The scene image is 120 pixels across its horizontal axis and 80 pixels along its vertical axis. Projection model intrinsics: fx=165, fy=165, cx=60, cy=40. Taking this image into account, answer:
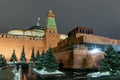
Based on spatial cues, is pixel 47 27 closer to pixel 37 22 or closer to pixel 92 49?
pixel 37 22

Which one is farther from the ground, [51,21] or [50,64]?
[51,21]

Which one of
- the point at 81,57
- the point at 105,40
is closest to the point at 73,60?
the point at 81,57

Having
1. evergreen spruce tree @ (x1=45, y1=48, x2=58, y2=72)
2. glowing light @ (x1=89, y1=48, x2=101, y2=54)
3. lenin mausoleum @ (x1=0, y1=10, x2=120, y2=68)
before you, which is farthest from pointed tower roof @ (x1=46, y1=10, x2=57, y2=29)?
evergreen spruce tree @ (x1=45, y1=48, x2=58, y2=72)

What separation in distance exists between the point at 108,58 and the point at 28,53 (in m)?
34.5

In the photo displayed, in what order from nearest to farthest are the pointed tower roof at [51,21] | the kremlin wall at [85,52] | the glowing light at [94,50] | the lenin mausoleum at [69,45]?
the kremlin wall at [85,52], the lenin mausoleum at [69,45], the glowing light at [94,50], the pointed tower roof at [51,21]

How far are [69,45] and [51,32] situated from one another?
27.7 m

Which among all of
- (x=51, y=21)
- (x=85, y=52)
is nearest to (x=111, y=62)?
(x=85, y=52)

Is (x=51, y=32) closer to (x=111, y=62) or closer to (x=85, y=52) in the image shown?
(x=85, y=52)

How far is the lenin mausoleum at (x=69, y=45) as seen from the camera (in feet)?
59.3

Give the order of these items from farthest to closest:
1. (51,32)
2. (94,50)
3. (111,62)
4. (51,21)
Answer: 1. (51,21)
2. (51,32)
3. (94,50)
4. (111,62)

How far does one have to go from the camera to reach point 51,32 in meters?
47.2

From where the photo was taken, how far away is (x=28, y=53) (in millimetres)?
44938

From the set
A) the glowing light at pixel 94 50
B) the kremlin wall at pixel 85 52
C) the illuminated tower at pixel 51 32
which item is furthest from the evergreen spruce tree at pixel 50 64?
the illuminated tower at pixel 51 32

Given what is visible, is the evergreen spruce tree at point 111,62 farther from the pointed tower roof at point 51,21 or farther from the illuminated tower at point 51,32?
the pointed tower roof at point 51,21
